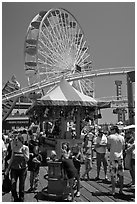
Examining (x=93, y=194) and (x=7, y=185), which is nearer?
(x=7, y=185)

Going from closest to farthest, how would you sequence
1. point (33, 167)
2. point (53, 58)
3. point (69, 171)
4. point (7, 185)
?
point (69, 171) → point (7, 185) → point (33, 167) → point (53, 58)

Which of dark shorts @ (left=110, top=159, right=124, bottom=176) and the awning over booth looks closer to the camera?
dark shorts @ (left=110, top=159, right=124, bottom=176)

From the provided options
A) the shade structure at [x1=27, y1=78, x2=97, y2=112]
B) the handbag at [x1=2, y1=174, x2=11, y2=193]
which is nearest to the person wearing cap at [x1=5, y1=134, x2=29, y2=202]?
the handbag at [x1=2, y1=174, x2=11, y2=193]

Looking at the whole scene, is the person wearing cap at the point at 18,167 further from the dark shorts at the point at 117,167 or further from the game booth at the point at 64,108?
the game booth at the point at 64,108

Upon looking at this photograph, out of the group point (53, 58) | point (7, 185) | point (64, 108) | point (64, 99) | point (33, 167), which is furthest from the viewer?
point (53, 58)

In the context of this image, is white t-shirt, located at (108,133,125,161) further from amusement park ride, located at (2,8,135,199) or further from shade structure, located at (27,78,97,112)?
amusement park ride, located at (2,8,135,199)

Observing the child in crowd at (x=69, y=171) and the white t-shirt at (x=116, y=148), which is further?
the white t-shirt at (x=116, y=148)

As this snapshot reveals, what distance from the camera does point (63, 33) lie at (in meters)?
28.8

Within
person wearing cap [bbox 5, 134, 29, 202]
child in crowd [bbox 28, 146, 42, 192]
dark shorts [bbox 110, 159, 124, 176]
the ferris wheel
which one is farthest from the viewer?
the ferris wheel

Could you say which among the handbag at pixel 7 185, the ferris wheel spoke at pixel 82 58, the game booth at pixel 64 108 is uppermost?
the ferris wheel spoke at pixel 82 58

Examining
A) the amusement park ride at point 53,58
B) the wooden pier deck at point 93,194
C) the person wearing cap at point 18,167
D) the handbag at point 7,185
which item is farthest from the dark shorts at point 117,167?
the amusement park ride at point 53,58

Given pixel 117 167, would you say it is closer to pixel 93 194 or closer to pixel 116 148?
pixel 116 148

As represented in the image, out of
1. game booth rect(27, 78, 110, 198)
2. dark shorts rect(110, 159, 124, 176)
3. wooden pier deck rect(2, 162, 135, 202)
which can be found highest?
game booth rect(27, 78, 110, 198)

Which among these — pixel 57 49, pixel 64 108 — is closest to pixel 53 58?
pixel 57 49
